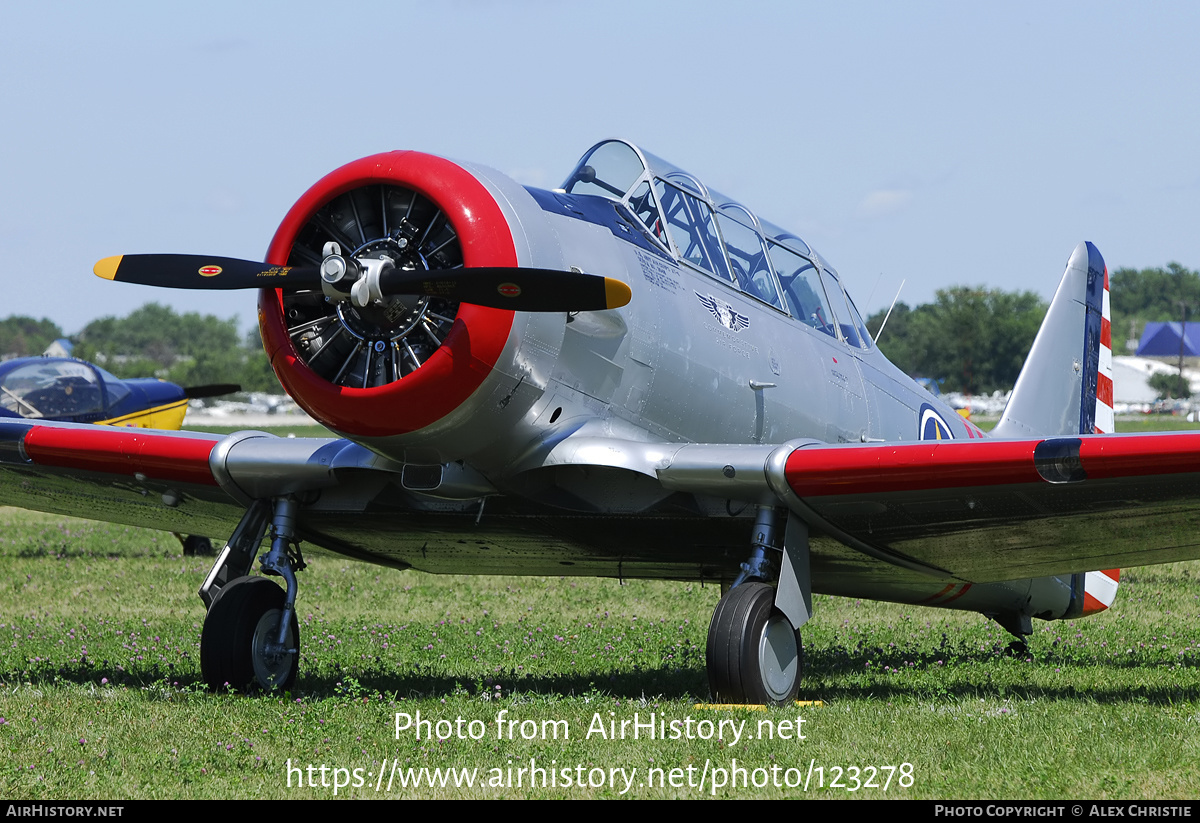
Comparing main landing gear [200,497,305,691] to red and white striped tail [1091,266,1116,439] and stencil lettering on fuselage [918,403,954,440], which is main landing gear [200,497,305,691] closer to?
stencil lettering on fuselage [918,403,954,440]

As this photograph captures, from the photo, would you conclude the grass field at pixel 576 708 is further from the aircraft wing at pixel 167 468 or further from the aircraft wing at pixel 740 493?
the aircraft wing at pixel 167 468

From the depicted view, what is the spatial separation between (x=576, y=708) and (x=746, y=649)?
34.7 inches

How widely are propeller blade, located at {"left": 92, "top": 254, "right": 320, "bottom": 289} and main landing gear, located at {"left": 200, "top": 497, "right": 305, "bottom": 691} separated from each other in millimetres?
1503

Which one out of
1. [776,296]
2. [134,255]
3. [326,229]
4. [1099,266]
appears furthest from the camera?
[1099,266]

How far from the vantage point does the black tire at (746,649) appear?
643 cm

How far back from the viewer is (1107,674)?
8.41 meters

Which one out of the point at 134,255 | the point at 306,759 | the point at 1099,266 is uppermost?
the point at 1099,266

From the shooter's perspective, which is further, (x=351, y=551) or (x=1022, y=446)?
(x=351, y=551)

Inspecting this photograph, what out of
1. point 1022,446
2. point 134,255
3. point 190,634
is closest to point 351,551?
point 190,634

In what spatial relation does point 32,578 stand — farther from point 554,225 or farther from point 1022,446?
point 1022,446

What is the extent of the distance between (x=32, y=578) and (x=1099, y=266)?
430 inches

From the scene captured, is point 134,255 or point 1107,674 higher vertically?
point 134,255

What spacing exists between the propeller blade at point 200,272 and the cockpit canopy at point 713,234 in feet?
5.65

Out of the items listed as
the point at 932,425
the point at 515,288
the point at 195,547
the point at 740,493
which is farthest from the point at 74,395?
the point at 515,288
